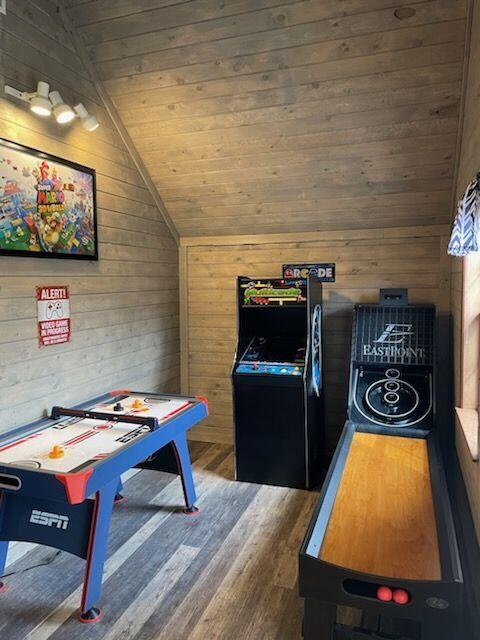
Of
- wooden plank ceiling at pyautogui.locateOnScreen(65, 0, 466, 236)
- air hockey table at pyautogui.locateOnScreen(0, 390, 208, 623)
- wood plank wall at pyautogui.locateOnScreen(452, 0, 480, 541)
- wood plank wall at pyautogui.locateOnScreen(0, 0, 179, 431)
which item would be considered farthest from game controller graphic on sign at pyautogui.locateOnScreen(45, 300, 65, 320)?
wood plank wall at pyautogui.locateOnScreen(452, 0, 480, 541)

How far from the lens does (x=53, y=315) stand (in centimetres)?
281

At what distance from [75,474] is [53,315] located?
121 cm

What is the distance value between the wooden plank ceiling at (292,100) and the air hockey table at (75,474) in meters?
1.92

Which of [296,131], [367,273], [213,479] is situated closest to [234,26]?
[296,131]

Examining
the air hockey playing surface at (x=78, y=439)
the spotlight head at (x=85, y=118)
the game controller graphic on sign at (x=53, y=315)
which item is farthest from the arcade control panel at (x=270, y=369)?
the spotlight head at (x=85, y=118)

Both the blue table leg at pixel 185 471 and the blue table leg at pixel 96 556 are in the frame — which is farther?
the blue table leg at pixel 185 471

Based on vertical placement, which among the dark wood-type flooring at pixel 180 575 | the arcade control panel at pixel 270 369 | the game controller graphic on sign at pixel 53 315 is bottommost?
the dark wood-type flooring at pixel 180 575

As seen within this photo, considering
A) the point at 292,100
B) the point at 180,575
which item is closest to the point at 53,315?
the point at 180,575

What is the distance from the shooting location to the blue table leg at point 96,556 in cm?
208

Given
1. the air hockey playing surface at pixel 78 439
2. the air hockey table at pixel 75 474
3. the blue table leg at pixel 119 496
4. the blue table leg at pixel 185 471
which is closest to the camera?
the air hockey table at pixel 75 474

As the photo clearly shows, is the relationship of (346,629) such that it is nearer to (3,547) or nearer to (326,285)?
(3,547)

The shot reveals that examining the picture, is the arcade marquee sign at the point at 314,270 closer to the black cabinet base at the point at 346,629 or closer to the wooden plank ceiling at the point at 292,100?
the wooden plank ceiling at the point at 292,100

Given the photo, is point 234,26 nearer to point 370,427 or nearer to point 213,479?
point 370,427

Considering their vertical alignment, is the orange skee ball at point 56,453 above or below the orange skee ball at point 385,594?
above
